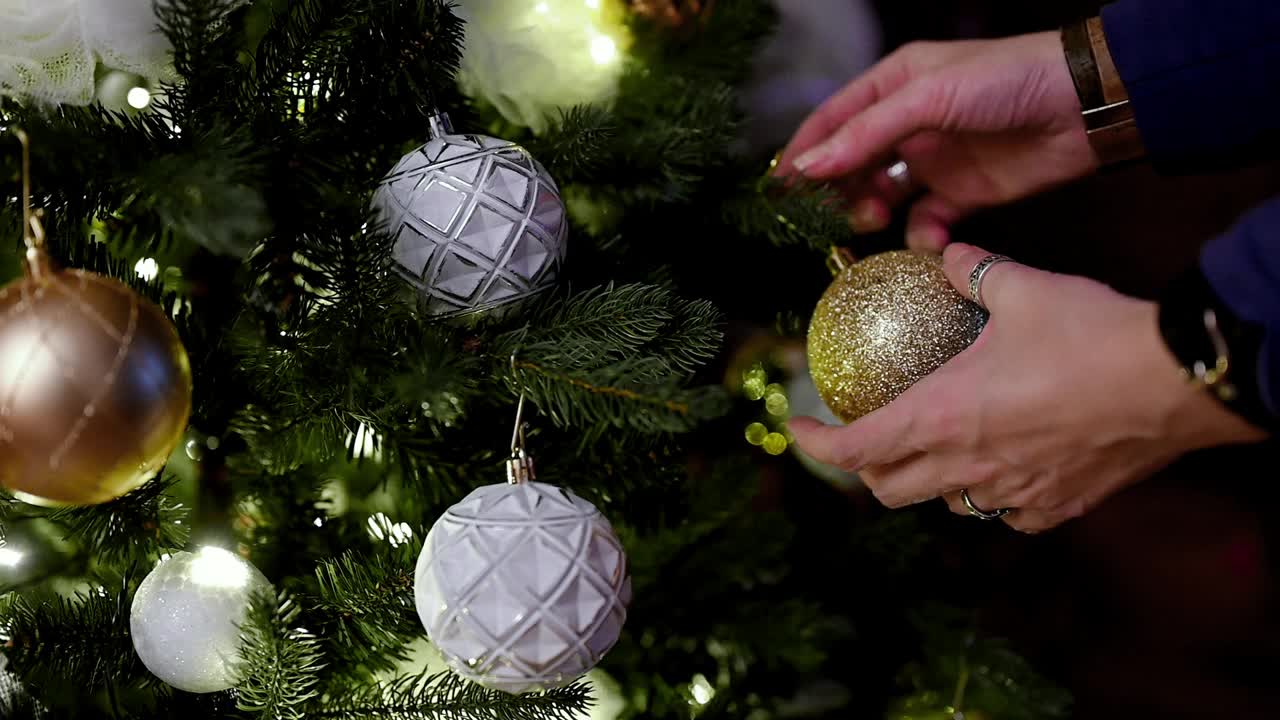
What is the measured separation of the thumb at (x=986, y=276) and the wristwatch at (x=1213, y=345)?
0.10 m

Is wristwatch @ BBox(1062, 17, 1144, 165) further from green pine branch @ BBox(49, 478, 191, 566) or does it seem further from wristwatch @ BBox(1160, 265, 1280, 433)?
green pine branch @ BBox(49, 478, 191, 566)

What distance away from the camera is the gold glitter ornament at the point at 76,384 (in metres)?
0.41

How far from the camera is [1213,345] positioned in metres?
0.53

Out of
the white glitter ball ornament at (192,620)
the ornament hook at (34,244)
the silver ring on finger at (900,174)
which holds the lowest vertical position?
the white glitter ball ornament at (192,620)

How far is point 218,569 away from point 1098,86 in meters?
0.88

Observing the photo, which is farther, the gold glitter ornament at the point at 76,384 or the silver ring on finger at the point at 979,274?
the silver ring on finger at the point at 979,274

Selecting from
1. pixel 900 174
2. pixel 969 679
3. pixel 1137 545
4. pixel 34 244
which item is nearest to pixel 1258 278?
pixel 900 174

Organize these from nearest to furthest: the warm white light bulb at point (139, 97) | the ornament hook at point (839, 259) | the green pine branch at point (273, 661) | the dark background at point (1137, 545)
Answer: the green pine branch at point (273, 661) < the warm white light bulb at point (139, 97) < the ornament hook at point (839, 259) < the dark background at point (1137, 545)

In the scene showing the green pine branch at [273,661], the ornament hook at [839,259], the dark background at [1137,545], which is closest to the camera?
the green pine branch at [273,661]

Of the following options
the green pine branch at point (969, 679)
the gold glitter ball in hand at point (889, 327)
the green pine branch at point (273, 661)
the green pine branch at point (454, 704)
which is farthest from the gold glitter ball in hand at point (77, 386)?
the green pine branch at point (969, 679)

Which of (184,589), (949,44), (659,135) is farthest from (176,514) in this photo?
(949,44)

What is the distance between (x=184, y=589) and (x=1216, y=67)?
3.13ft

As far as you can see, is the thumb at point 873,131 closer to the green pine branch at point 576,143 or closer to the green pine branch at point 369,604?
the green pine branch at point 576,143

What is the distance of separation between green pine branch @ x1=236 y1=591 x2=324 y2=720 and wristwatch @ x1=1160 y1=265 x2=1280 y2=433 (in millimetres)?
587
